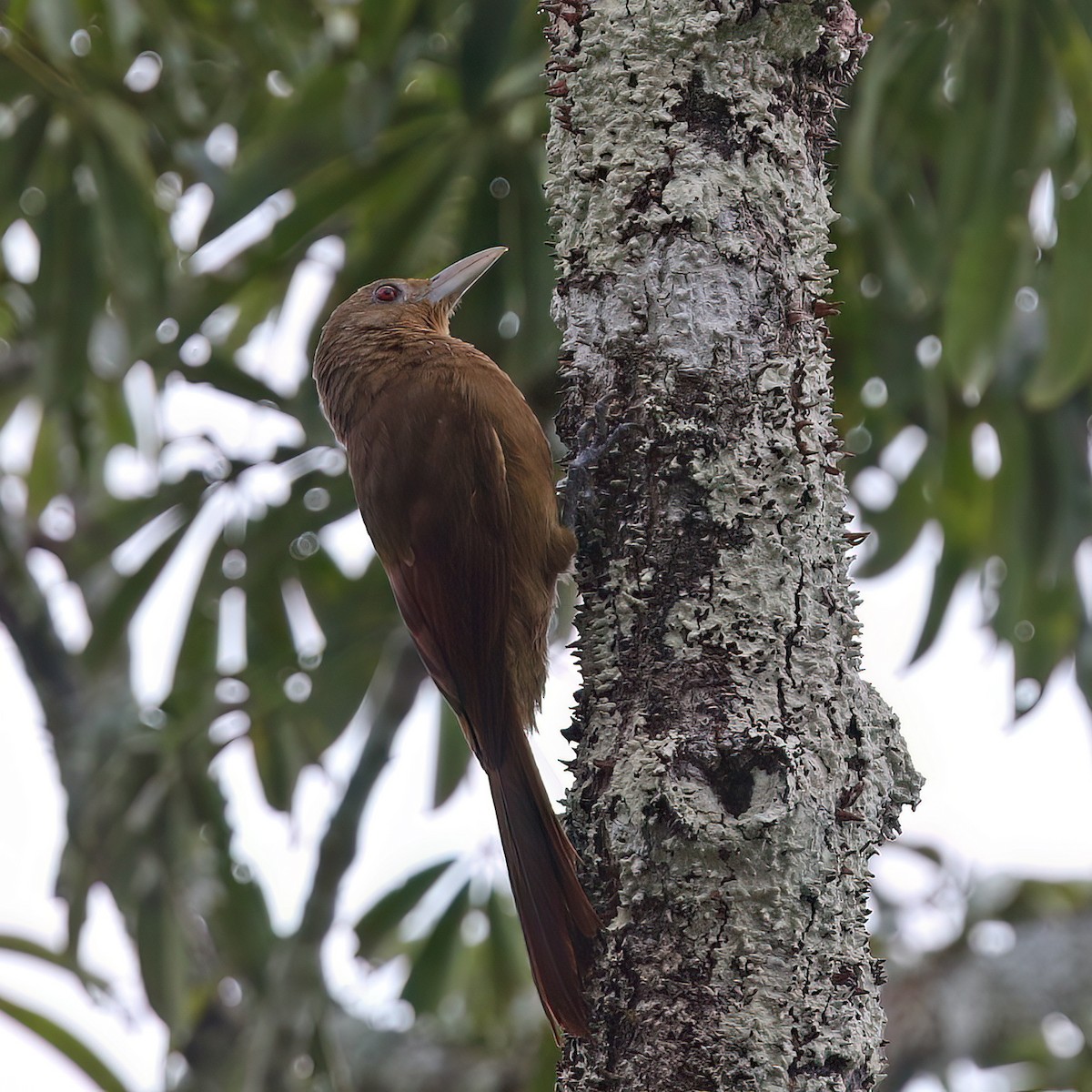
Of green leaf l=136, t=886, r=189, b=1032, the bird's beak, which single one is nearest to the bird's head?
the bird's beak

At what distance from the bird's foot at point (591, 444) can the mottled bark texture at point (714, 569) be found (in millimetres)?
13

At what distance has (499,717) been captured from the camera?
211 centimetres

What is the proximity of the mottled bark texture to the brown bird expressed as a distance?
1.74ft

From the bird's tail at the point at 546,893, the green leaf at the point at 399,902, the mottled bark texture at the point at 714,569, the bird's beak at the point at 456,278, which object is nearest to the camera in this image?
the mottled bark texture at the point at 714,569

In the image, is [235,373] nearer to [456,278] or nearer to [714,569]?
[456,278]

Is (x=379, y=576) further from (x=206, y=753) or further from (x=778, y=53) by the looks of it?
(x=778, y=53)

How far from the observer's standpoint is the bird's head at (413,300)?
274cm

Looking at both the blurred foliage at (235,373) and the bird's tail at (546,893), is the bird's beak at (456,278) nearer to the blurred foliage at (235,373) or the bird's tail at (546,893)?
the blurred foliage at (235,373)

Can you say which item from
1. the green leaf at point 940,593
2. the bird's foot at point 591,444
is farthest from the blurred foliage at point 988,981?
the bird's foot at point 591,444

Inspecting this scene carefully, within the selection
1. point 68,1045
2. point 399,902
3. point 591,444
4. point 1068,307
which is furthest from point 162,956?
point 1068,307

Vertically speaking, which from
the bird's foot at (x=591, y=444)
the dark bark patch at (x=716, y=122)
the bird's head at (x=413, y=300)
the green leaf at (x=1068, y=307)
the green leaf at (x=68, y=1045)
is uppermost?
the bird's head at (x=413, y=300)

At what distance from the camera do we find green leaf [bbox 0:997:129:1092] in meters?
3.54

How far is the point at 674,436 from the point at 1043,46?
1.33 m

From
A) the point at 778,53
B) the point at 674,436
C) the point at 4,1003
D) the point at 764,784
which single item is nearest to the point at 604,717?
the point at 764,784
